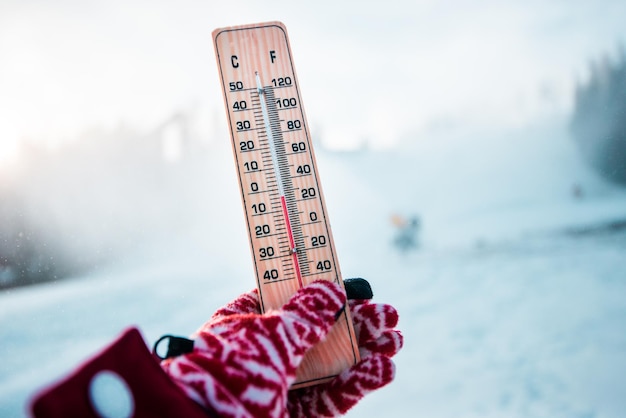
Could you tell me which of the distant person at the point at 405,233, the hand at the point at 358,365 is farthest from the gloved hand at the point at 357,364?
the distant person at the point at 405,233

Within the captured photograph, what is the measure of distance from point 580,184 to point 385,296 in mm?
1969

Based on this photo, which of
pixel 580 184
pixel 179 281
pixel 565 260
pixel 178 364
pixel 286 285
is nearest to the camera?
pixel 178 364

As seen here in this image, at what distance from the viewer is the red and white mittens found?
52cm

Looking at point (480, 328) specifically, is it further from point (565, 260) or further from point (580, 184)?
point (580, 184)

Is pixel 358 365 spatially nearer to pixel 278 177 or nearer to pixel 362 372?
pixel 362 372

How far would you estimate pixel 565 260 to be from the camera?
9.14 ft

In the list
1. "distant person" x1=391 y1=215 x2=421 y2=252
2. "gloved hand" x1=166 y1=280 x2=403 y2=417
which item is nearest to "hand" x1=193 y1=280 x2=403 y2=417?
"gloved hand" x1=166 y1=280 x2=403 y2=417

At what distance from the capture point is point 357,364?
75cm

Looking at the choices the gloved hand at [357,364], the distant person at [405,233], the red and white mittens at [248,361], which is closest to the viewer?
the red and white mittens at [248,361]

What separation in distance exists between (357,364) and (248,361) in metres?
0.27

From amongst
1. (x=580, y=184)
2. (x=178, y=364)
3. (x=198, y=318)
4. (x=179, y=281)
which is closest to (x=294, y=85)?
(x=178, y=364)

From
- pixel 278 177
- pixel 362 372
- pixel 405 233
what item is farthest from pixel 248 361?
pixel 405 233

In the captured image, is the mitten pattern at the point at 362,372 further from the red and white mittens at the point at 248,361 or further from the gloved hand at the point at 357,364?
the red and white mittens at the point at 248,361

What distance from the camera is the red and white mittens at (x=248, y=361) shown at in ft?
1.69
